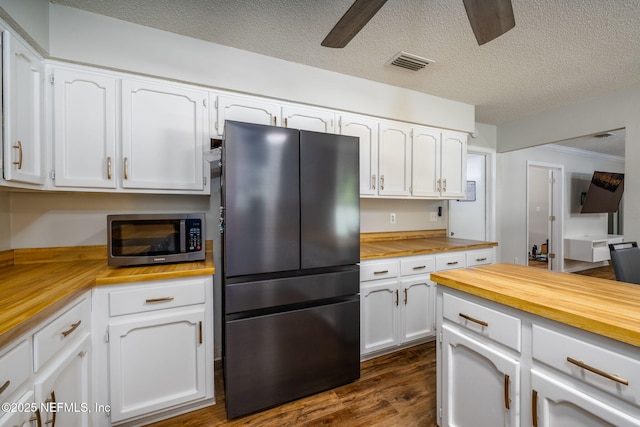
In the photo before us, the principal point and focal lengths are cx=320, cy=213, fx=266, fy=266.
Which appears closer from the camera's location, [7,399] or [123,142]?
[7,399]

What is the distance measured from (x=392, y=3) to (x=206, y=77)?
51.9 inches

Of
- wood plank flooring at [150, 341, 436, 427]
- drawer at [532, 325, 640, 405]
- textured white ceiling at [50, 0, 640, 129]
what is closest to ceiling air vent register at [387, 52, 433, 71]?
textured white ceiling at [50, 0, 640, 129]

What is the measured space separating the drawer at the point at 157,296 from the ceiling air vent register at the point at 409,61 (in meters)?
2.15

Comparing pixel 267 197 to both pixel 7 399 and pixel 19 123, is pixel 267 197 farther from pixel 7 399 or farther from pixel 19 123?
pixel 19 123

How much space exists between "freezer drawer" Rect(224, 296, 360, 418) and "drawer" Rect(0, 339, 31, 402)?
0.77m

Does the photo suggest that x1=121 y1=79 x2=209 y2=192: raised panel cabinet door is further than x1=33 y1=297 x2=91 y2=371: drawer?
Yes

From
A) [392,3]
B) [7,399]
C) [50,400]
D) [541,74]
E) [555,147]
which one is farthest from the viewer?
[555,147]

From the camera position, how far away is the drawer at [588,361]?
28.7 inches

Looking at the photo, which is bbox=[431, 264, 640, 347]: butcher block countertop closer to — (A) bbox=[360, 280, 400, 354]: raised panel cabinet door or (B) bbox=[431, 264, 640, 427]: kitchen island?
(B) bbox=[431, 264, 640, 427]: kitchen island

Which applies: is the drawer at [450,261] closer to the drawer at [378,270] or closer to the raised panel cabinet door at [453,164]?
the drawer at [378,270]

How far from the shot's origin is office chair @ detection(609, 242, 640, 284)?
5.45 ft

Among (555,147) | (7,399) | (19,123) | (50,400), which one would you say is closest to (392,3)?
(19,123)

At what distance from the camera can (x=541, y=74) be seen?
236cm

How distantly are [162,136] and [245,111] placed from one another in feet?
1.98
